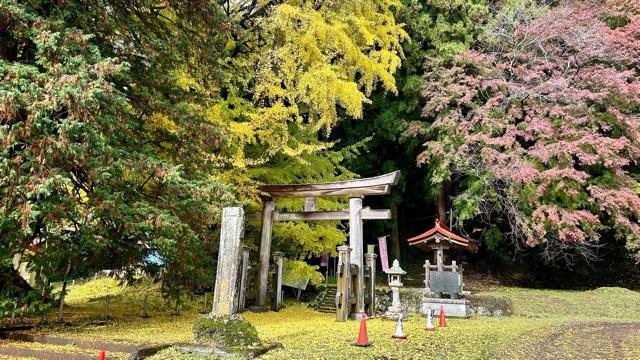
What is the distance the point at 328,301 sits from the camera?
494 inches

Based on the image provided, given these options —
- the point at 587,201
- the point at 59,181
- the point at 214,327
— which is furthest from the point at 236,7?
the point at 587,201

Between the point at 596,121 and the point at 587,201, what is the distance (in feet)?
7.67

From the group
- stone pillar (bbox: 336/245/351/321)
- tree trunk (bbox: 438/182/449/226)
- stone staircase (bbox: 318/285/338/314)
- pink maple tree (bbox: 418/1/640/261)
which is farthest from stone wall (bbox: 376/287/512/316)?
tree trunk (bbox: 438/182/449/226)

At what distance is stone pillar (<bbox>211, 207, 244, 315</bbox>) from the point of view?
18.8ft

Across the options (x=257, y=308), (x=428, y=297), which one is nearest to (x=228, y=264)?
(x=257, y=308)

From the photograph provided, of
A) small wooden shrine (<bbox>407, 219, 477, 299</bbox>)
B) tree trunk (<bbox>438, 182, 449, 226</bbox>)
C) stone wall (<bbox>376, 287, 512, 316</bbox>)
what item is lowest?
stone wall (<bbox>376, 287, 512, 316</bbox>)

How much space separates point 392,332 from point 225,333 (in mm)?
3488

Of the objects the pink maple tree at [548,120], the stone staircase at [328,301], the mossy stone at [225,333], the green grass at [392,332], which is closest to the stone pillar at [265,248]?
the green grass at [392,332]

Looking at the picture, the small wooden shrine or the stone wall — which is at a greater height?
the small wooden shrine

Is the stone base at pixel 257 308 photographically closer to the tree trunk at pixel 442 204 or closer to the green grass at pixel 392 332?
the green grass at pixel 392 332

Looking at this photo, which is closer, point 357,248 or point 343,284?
point 343,284

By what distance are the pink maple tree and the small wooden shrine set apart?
8.47 feet

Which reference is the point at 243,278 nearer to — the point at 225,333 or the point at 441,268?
the point at 225,333

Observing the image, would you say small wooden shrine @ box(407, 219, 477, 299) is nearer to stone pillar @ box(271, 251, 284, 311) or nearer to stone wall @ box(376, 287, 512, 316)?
stone wall @ box(376, 287, 512, 316)
